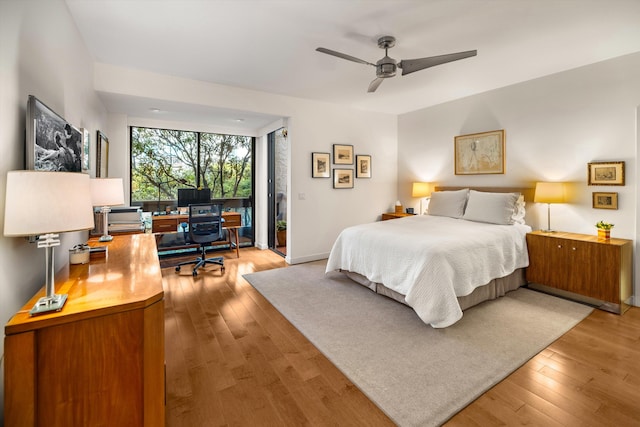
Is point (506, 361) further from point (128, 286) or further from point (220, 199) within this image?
point (220, 199)

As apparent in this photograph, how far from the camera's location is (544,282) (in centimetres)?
341

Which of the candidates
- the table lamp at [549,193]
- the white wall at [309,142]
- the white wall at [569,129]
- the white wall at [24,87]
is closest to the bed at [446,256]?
the table lamp at [549,193]

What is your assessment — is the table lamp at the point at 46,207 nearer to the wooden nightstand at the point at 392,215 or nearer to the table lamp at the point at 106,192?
the table lamp at the point at 106,192

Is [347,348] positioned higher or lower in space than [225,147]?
lower

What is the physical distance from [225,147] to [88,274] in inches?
177

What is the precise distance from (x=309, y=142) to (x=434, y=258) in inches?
116

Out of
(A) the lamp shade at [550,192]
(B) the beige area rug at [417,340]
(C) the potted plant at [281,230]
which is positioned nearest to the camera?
(B) the beige area rug at [417,340]

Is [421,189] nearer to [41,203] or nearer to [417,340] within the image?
[417,340]

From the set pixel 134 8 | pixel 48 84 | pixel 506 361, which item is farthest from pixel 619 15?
pixel 48 84

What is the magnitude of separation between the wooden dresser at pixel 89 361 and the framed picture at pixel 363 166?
4.42 meters

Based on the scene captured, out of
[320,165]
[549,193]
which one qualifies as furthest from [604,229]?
[320,165]

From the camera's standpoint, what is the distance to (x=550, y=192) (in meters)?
3.46

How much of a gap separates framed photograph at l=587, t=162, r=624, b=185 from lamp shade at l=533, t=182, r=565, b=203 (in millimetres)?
285

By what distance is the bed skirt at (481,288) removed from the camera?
2946 mm
